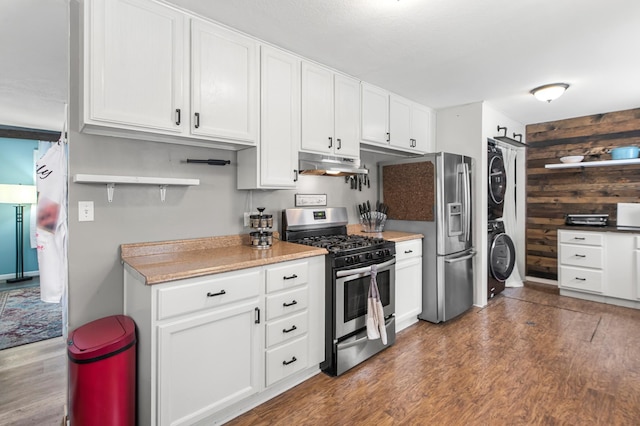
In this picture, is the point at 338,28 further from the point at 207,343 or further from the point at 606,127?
the point at 606,127

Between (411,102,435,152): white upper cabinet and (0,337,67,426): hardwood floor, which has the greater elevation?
(411,102,435,152): white upper cabinet

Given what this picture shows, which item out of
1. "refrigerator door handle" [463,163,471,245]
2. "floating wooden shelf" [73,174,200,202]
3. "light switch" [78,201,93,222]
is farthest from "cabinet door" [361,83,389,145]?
"light switch" [78,201,93,222]

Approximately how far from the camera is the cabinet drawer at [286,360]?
6.69 ft

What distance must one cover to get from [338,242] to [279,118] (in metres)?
1.09

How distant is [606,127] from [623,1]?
317 cm

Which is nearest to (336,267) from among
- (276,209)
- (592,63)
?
(276,209)

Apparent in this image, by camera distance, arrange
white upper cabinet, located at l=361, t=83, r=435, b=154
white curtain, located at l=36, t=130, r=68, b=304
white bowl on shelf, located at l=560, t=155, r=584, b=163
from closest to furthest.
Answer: white curtain, located at l=36, t=130, r=68, b=304 → white upper cabinet, located at l=361, t=83, r=435, b=154 → white bowl on shelf, located at l=560, t=155, r=584, b=163

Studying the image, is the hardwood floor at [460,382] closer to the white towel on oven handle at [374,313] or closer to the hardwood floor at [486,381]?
the hardwood floor at [486,381]

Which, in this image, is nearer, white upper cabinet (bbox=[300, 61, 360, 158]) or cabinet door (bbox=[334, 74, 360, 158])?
white upper cabinet (bbox=[300, 61, 360, 158])

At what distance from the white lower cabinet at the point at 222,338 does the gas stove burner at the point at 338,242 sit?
0.72 feet

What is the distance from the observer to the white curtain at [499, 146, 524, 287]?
4430 mm

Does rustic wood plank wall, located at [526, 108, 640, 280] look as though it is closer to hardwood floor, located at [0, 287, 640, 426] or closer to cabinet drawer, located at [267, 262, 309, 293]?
hardwood floor, located at [0, 287, 640, 426]

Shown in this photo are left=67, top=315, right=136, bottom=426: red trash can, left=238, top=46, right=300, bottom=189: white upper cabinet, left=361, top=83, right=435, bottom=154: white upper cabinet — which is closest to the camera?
left=67, top=315, right=136, bottom=426: red trash can

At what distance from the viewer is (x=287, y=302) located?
2113 millimetres
